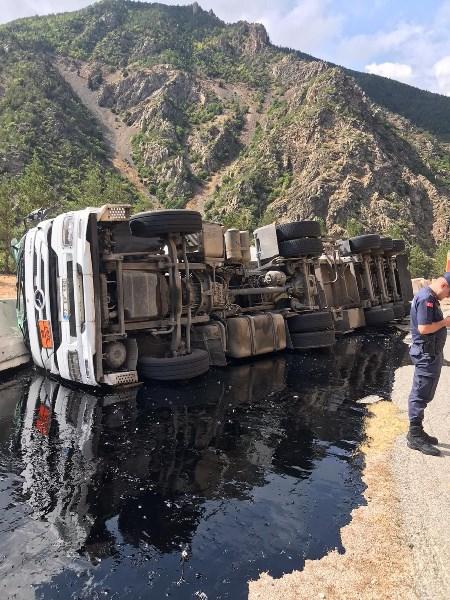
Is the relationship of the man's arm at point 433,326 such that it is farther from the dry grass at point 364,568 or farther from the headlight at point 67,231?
the headlight at point 67,231

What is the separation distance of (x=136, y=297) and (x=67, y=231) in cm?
115

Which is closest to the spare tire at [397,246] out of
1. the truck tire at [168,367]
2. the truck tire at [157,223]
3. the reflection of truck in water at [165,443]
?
the reflection of truck in water at [165,443]

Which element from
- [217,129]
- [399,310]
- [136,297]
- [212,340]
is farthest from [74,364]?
[217,129]

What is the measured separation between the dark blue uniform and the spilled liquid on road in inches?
29.6

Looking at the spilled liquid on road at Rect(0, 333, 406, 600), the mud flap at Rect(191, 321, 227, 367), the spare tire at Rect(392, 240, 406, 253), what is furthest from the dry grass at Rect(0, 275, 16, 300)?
the spare tire at Rect(392, 240, 406, 253)

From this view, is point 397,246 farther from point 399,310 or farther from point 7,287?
point 7,287

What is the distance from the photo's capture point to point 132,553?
9.17ft

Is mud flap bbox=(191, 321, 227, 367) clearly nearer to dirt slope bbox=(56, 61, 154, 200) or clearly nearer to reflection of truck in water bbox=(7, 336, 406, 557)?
reflection of truck in water bbox=(7, 336, 406, 557)

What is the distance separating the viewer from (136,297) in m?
6.02

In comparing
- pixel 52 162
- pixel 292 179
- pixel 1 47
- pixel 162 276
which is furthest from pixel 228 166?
pixel 162 276

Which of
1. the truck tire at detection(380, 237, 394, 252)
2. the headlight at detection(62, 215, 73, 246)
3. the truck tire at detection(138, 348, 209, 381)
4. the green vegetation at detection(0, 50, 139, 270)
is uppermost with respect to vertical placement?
the green vegetation at detection(0, 50, 139, 270)

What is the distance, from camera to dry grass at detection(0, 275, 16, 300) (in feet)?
49.9

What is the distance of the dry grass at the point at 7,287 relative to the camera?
598 inches

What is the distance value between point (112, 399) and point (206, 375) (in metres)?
1.70
